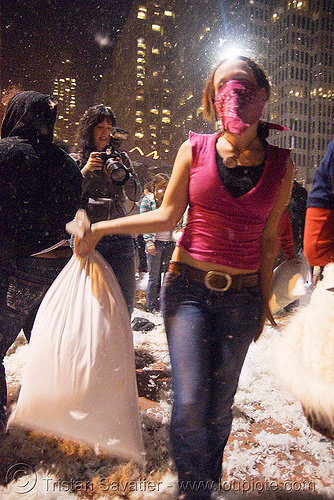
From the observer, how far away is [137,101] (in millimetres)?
45906

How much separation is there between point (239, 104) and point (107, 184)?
1.40 meters

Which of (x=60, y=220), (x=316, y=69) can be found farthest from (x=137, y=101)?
(x=60, y=220)

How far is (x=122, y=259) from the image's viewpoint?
2.51 metres

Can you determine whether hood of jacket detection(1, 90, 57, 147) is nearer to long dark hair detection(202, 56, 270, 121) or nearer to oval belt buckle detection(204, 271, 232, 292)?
long dark hair detection(202, 56, 270, 121)

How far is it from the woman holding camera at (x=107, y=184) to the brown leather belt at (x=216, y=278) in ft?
3.46

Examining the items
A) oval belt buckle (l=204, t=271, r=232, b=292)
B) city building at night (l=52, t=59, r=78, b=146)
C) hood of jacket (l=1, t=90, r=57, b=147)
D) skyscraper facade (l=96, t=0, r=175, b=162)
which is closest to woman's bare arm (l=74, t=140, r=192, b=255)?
oval belt buckle (l=204, t=271, r=232, b=292)

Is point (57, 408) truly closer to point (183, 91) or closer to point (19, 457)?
point (19, 457)

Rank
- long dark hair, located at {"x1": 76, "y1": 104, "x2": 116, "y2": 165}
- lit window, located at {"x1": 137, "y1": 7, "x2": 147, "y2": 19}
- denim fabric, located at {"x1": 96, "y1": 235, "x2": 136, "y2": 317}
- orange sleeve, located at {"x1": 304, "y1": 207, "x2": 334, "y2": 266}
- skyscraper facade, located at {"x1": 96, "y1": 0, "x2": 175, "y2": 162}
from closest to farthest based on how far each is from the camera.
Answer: orange sleeve, located at {"x1": 304, "y1": 207, "x2": 334, "y2": 266}
denim fabric, located at {"x1": 96, "y1": 235, "x2": 136, "y2": 317}
long dark hair, located at {"x1": 76, "y1": 104, "x2": 116, "y2": 165}
skyscraper facade, located at {"x1": 96, "y1": 0, "x2": 175, "y2": 162}
lit window, located at {"x1": 137, "y1": 7, "x2": 147, "y2": 19}

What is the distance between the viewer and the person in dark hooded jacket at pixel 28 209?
1982 mm

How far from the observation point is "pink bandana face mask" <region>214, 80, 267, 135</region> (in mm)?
1450

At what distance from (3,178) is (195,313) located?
137 centimetres

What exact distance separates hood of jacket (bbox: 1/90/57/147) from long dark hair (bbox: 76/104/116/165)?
1.94 feet

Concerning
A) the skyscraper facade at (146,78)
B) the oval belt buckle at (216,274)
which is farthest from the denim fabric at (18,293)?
the skyscraper facade at (146,78)

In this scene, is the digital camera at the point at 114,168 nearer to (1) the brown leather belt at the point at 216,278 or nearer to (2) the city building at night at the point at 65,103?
(1) the brown leather belt at the point at 216,278
